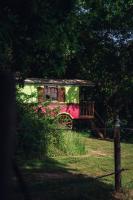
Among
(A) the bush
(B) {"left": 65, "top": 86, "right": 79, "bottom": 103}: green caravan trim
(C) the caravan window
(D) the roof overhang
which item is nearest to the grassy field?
(A) the bush

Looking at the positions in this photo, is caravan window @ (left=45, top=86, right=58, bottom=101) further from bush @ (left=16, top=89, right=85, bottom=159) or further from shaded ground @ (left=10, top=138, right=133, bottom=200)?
bush @ (left=16, top=89, right=85, bottom=159)

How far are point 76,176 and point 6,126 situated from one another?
9.89 meters

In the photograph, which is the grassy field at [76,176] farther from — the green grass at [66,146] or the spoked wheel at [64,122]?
the spoked wheel at [64,122]

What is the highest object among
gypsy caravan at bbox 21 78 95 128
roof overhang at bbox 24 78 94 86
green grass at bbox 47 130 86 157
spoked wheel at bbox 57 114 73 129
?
roof overhang at bbox 24 78 94 86

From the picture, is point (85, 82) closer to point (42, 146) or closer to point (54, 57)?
point (42, 146)

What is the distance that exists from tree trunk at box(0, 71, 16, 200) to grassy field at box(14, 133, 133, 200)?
616 centimetres

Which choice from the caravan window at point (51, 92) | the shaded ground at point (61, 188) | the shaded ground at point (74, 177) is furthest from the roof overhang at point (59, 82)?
the shaded ground at point (61, 188)

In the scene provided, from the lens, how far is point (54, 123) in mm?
15367

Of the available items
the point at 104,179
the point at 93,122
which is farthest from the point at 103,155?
the point at 93,122

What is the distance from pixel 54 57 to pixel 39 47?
82cm

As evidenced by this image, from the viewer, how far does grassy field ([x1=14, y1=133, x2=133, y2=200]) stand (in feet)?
26.3

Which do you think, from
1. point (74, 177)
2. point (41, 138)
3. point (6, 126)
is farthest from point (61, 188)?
point (6, 126)

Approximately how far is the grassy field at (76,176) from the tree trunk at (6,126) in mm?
6156

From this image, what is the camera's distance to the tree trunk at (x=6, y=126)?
5.00 feet
